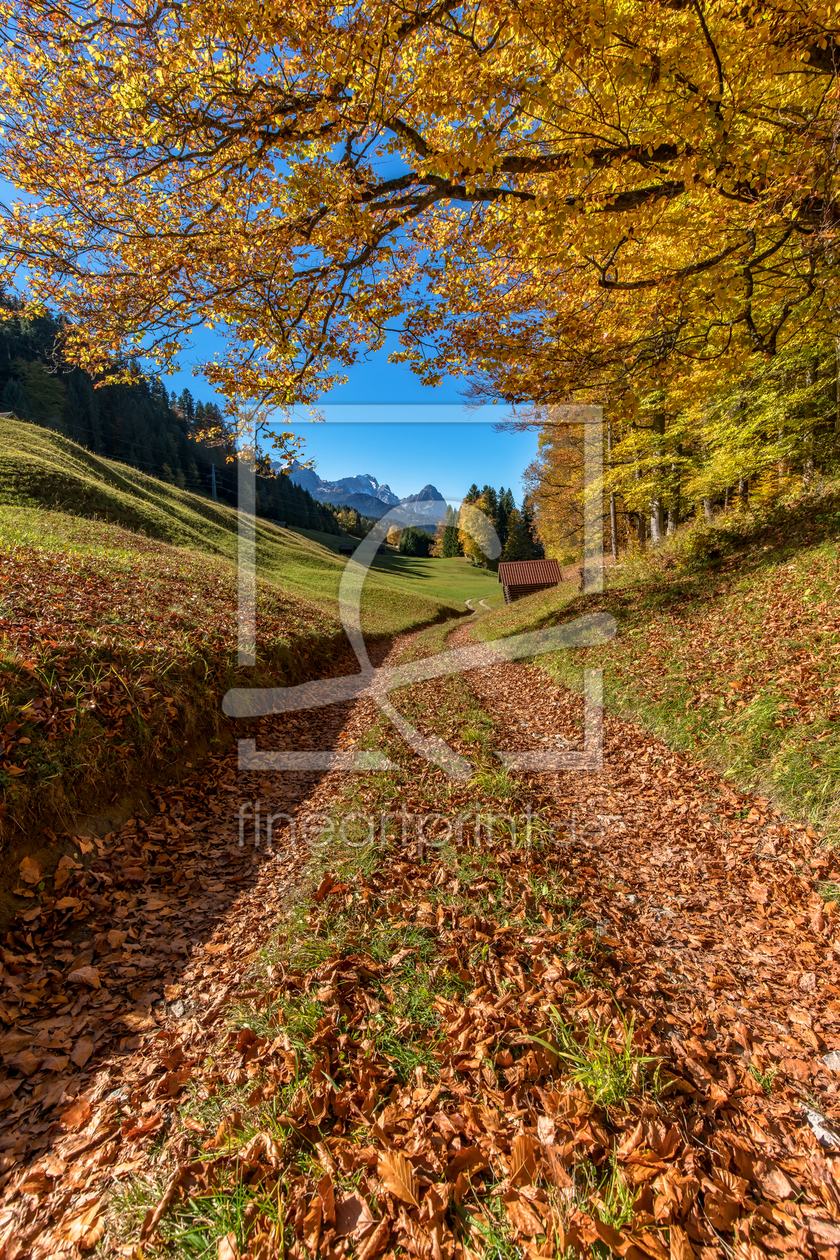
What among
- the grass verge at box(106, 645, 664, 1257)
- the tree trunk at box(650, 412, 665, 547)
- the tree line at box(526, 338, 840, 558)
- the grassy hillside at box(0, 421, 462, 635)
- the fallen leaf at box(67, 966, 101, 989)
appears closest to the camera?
the grass verge at box(106, 645, 664, 1257)

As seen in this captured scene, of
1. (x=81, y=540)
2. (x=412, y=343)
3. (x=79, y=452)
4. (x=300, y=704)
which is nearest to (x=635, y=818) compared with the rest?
(x=300, y=704)

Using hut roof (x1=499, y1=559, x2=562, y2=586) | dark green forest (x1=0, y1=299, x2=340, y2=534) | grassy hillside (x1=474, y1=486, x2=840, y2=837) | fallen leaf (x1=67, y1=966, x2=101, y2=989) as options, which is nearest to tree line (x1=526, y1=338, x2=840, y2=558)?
grassy hillside (x1=474, y1=486, x2=840, y2=837)

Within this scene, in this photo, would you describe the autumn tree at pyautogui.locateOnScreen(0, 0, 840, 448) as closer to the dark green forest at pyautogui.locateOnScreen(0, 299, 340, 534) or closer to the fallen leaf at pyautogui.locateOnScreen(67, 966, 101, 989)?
the fallen leaf at pyautogui.locateOnScreen(67, 966, 101, 989)

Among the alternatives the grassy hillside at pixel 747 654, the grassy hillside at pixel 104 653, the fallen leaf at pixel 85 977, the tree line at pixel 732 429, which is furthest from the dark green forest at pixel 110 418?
the fallen leaf at pixel 85 977

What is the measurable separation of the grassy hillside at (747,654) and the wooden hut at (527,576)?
17.9 meters

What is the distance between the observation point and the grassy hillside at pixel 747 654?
18.3 feet

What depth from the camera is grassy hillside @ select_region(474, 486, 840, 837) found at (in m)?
5.57

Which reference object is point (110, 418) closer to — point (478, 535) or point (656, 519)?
point (478, 535)

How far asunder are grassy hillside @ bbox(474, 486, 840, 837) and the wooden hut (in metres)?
17.9

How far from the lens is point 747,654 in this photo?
25.5 feet

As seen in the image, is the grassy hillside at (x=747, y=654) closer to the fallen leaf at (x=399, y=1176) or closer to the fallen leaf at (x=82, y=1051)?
the fallen leaf at (x=399, y=1176)

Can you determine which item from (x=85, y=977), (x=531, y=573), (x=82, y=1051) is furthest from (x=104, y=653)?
(x=531, y=573)

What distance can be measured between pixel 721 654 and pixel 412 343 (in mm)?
7861

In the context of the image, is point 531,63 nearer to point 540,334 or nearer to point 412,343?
point 540,334
